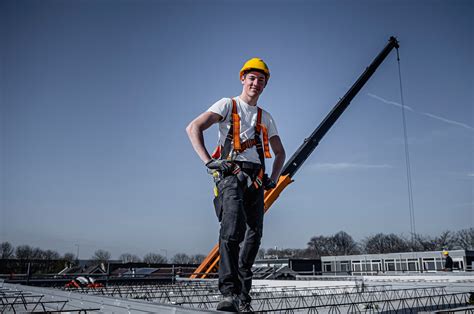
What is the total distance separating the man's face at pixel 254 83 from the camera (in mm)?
3469

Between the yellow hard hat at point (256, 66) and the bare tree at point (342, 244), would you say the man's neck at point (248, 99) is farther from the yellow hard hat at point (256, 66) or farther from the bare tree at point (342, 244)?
the bare tree at point (342, 244)

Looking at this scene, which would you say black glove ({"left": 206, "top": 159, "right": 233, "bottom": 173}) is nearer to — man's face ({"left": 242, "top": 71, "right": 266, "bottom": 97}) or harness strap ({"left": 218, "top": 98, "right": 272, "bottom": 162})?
harness strap ({"left": 218, "top": 98, "right": 272, "bottom": 162})

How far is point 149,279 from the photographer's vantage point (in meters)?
18.4

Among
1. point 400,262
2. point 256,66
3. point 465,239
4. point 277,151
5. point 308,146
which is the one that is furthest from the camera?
point 465,239

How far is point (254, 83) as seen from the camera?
3471 mm

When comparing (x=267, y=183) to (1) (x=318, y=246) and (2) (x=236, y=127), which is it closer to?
(2) (x=236, y=127)

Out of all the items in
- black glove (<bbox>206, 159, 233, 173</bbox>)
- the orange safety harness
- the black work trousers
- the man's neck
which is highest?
the man's neck

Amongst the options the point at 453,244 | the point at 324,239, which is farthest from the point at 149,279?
the point at 324,239

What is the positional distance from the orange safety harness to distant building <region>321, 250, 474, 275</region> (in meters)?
27.9

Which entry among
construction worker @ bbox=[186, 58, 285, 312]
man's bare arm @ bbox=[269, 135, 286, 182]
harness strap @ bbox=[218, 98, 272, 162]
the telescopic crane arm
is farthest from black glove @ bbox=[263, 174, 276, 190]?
the telescopic crane arm

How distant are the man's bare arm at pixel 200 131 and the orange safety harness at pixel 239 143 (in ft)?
0.59

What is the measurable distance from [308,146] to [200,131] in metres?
15.5

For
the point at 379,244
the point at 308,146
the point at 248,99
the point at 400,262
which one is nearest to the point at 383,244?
the point at 379,244

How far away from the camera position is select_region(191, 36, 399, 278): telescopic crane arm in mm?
15986
